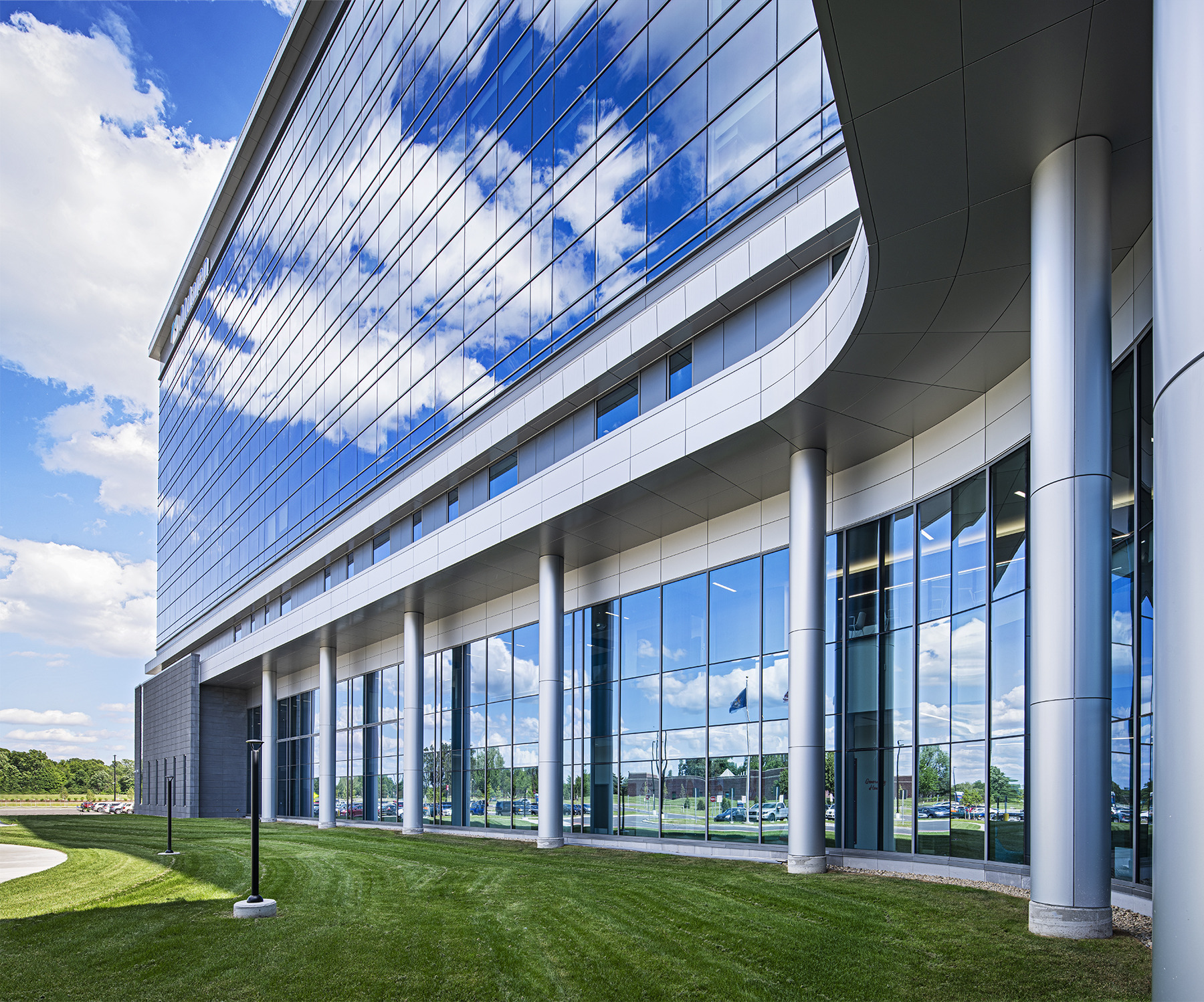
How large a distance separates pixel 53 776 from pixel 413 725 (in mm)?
147757

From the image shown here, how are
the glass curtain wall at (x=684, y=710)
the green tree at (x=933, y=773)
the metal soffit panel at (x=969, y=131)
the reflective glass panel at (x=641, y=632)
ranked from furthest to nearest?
1. the reflective glass panel at (x=641, y=632)
2. the glass curtain wall at (x=684, y=710)
3. the green tree at (x=933, y=773)
4. the metal soffit panel at (x=969, y=131)

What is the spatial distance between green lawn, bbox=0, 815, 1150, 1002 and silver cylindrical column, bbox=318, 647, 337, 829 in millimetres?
23448

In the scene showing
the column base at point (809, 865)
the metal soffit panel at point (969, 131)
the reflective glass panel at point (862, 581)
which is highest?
the metal soffit panel at point (969, 131)

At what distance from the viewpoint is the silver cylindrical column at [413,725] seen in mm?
35156

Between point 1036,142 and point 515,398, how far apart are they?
1940 centimetres

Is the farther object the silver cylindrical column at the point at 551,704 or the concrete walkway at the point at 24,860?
the silver cylindrical column at the point at 551,704

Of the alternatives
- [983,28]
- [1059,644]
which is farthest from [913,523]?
[983,28]

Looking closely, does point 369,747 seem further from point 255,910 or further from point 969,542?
point 969,542

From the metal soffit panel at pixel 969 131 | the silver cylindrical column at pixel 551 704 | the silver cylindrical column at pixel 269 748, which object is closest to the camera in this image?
the metal soffit panel at pixel 969 131

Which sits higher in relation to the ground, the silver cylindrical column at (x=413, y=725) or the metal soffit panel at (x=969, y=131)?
the metal soffit panel at (x=969, y=131)

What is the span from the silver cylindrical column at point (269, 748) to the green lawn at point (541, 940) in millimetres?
33076

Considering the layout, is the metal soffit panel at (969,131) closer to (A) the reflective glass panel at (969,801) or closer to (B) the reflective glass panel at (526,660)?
(A) the reflective glass panel at (969,801)

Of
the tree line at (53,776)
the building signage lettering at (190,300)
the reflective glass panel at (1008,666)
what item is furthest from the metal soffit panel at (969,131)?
the tree line at (53,776)

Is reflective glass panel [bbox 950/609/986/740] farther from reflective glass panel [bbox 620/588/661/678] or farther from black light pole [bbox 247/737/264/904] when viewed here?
black light pole [bbox 247/737/264/904]
